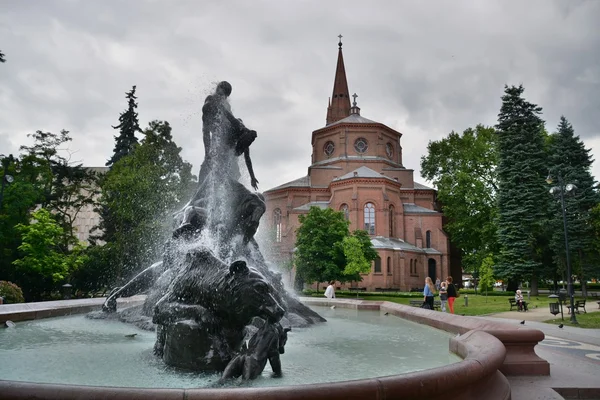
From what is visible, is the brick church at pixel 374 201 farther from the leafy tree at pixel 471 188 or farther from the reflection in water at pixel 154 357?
the reflection in water at pixel 154 357

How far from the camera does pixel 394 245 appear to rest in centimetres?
4656

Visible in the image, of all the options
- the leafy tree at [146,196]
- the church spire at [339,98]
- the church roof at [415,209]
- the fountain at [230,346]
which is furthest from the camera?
the church spire at [339,98]

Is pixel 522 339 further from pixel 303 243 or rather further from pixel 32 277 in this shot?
pixel 32 277

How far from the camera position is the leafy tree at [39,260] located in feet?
84.2

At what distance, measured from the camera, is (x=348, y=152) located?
55.6m

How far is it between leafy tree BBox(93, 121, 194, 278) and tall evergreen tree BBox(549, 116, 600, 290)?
2841cm

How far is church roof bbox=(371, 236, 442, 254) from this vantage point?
44.8m

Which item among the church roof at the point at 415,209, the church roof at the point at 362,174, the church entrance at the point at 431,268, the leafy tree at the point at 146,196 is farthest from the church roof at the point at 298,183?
the leafy tree at the point at 146,196

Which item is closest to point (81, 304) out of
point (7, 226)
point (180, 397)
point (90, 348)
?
point (90, 348)

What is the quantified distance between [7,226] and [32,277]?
410 centimetres

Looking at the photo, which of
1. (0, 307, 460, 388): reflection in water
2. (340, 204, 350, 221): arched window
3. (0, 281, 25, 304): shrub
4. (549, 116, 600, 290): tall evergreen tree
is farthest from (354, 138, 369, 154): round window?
(0, 307, 460, 388): reflection in water

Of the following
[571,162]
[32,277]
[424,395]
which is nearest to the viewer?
[424,395]

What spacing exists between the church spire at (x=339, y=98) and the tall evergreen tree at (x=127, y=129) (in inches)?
1266

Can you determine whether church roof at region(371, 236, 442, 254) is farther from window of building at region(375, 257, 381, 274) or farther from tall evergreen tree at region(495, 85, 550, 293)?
tall evergreen tree at region(495, 85, 550, 293)
